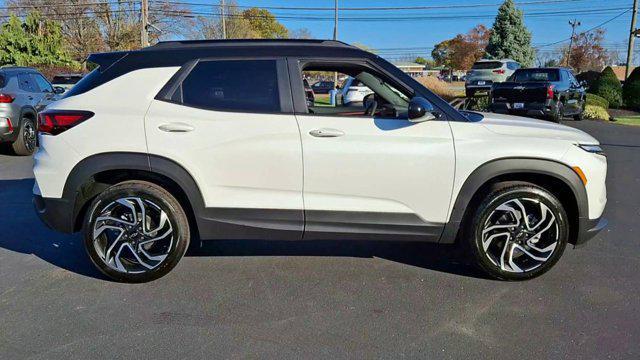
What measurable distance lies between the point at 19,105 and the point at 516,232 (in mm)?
8903

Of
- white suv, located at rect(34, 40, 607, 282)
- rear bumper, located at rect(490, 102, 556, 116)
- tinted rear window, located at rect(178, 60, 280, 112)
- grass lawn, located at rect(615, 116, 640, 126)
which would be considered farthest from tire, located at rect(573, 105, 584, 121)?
tinted rear window, located at rect(178, 60, 280, 112)

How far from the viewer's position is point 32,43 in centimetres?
3391

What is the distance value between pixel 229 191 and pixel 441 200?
1.58 meters

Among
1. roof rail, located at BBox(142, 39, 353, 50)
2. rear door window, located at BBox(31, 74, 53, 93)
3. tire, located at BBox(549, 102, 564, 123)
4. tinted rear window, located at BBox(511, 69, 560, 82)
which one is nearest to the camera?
roof rail, located at BBox(142, 39, 353, 50)

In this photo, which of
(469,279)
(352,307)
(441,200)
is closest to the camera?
(352,307)

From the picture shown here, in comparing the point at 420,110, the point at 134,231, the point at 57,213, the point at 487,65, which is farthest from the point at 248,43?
the point at 487,65

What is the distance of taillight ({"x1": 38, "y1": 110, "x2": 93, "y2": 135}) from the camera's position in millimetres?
3525

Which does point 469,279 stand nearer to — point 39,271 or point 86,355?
point 86,355

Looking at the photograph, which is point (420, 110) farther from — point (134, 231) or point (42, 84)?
point (42, 84)

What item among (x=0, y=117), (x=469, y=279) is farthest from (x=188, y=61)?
(x=0, y=117)

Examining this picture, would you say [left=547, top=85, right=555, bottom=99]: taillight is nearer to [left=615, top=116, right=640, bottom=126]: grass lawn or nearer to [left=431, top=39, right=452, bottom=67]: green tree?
[left=615, top=116, right=640, bottom=126]: grass lawn

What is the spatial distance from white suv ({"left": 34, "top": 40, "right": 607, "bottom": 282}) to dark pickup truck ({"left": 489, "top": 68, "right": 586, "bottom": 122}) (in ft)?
32.9

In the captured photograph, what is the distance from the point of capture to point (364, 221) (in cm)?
359

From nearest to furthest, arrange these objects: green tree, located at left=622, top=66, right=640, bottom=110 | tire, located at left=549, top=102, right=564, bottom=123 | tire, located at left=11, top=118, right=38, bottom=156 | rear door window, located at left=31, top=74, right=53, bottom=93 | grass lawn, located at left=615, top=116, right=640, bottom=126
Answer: tire, located at left=11, top=118, right=38, bottom=156 < rear door window, located at left=31, top=74, right=53, bottom=93 < tire, located at left=549, top=102, right=564, bottom=123 < grass lawn, located at left=615, top=116, right=640, bottom=126 < green tree, located at left=622, top=66, right=640, bottom=110
